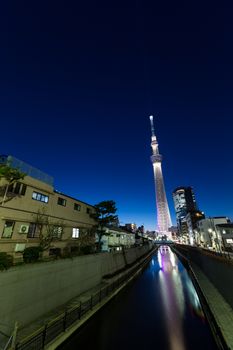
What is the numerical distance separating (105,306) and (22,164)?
1433 centimetres

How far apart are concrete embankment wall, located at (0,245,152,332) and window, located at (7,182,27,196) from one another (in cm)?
680

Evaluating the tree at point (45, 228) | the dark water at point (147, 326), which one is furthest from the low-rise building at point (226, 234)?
the tree at point (45, 228)

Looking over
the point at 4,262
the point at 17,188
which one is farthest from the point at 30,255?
the point at 17,188

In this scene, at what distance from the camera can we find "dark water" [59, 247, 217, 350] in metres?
9.77

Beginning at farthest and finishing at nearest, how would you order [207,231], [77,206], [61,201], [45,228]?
[207,231], [77,206], [61,201], [45,228]

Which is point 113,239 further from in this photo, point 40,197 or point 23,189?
point 23,189

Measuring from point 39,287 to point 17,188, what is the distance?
8.32 meters

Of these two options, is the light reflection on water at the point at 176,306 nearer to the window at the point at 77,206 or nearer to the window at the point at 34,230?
the window at the point at 34,230

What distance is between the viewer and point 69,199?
23594 millimetres

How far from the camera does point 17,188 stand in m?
15.8

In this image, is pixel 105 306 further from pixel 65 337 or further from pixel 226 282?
pixel 226 282

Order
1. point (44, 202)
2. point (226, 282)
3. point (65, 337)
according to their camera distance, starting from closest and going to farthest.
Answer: point (65, 337)
point (226, 282)
point (44, 202)

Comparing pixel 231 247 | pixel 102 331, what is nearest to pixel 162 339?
pixel 102 331

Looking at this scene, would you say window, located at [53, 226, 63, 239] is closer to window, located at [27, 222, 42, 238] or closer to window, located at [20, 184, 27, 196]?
window, located at [27, 222, 42, 238]
